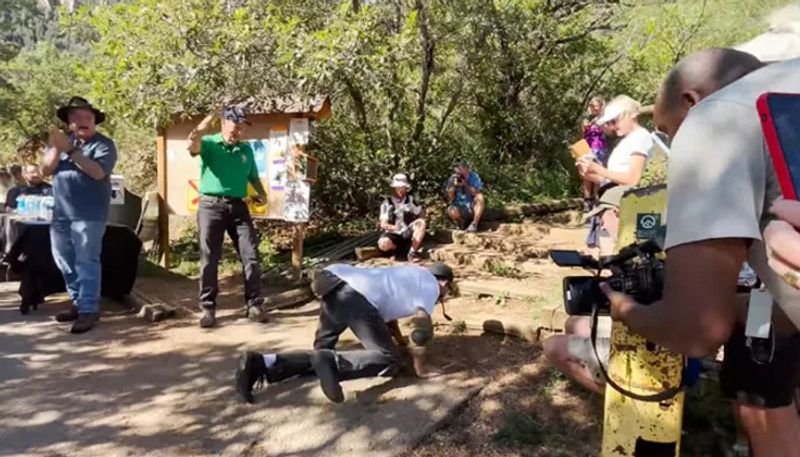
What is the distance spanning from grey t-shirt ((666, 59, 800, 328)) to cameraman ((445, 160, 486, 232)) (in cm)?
663

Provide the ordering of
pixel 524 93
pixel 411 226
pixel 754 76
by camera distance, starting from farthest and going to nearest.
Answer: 1. pixel 524 93
2. pixel 411 226
3. pixel 754 76

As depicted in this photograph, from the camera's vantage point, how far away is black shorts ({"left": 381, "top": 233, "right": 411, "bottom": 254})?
6.91 meters

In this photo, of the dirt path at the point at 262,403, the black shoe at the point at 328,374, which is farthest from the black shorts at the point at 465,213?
the black shoe at the point at 328,374

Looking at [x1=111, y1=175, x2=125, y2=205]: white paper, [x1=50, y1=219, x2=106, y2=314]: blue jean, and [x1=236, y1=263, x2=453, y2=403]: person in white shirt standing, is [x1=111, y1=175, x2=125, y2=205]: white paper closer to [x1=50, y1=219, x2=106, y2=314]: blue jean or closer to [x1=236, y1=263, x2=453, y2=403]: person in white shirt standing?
[x1=50, y1=219, x2=106, y2=314]: blue jean

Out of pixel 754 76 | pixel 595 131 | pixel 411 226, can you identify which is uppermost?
pixel 595 131

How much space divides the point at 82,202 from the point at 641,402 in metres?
4.49

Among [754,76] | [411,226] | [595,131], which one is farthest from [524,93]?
[754,76]

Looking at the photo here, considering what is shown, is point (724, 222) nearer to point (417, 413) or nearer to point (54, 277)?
point (417, 413)

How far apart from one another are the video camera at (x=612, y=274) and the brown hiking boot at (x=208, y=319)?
3819 mm

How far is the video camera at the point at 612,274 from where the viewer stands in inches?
68.6

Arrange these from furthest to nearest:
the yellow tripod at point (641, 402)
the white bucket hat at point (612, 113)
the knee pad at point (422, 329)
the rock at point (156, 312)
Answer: the rock at point (156, 312) < the white bucket hat at point (612, 113) < the knee pad at point (422, 329) < the yellow tripod at point (641, 402)

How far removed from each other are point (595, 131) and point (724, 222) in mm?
6541

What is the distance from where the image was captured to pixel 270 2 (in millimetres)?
6992

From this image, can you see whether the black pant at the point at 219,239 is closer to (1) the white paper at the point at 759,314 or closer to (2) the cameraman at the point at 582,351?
A: (2) the cameraman at the point at 582,351
